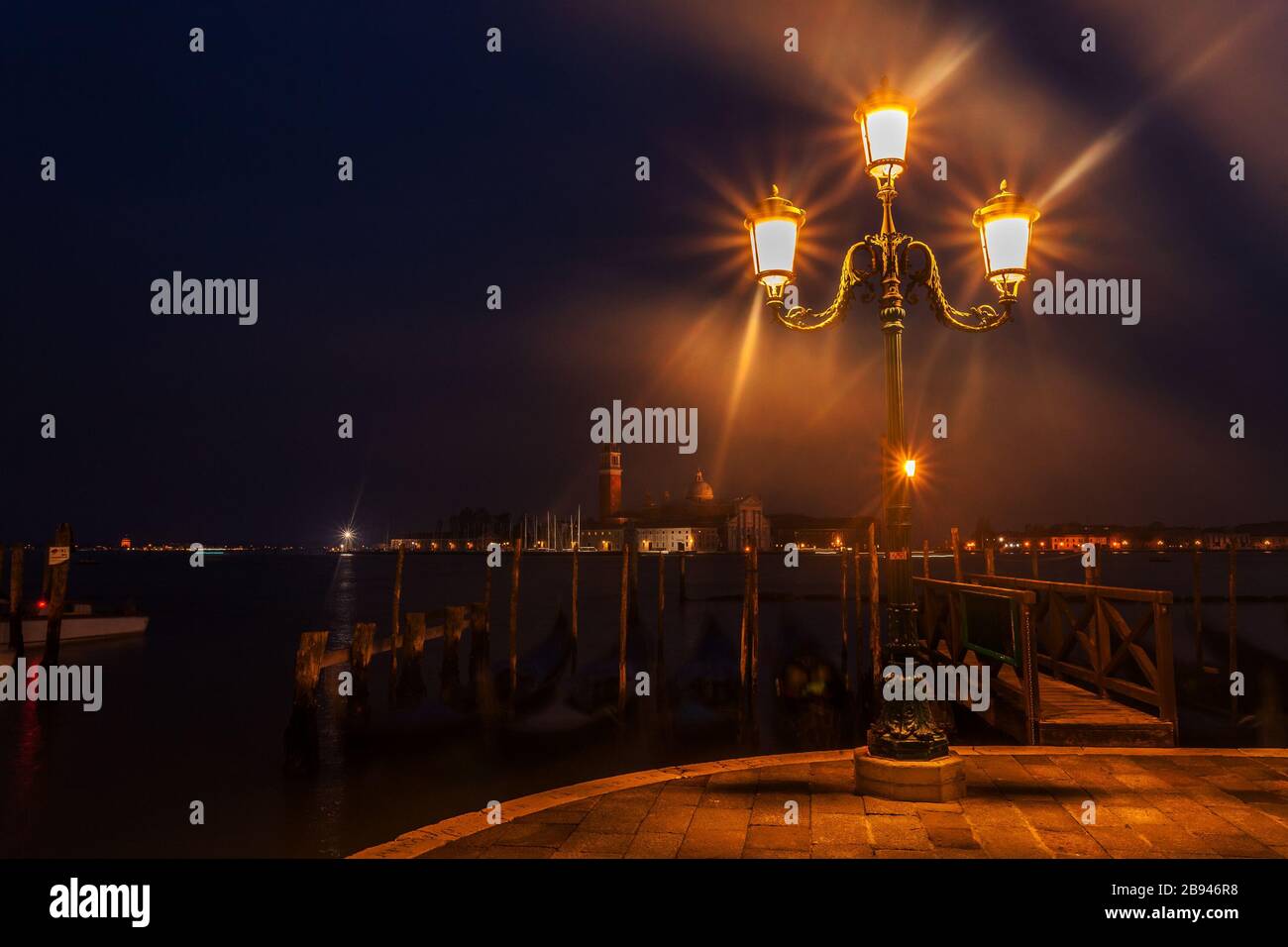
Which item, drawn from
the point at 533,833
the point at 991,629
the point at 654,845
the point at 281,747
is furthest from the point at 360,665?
the point at 654,845

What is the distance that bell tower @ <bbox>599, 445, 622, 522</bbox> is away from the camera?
5453 inches

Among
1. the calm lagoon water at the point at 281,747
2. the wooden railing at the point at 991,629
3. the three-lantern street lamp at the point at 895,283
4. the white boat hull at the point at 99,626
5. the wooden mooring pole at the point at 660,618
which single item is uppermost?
the three-lantern street lamp at the point at 895,283

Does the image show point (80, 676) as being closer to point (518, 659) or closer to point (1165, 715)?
point (518, 659)

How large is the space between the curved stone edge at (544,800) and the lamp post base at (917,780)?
1.11m

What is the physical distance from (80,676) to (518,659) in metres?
→ 11.2

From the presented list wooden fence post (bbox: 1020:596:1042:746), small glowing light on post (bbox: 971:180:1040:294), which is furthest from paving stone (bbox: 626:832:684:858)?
wooden fence post (bbox: 1020:596:1042:746)

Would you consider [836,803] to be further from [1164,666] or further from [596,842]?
[1164,666]

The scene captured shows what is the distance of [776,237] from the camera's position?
592cm

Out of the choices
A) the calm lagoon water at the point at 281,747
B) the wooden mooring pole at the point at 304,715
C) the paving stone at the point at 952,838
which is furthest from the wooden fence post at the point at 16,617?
the paving stone at the point at 952,838

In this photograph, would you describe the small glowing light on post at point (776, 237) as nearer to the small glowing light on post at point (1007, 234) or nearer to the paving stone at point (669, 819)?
the small glowing light on post at point (1007, 234)

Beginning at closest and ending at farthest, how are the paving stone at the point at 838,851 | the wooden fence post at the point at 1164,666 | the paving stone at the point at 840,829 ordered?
the paving stone at the point at 838,851 → the paving stone at the point at 840,829 → the wooden fence post at the point at 1164,666

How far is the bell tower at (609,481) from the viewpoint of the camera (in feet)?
454
